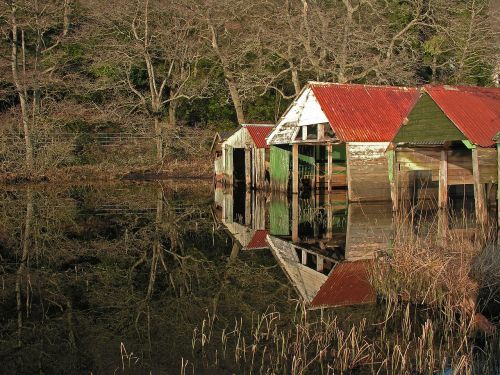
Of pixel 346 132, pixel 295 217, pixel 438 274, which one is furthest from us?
pixel 346 132

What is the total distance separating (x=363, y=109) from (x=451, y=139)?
699 cm

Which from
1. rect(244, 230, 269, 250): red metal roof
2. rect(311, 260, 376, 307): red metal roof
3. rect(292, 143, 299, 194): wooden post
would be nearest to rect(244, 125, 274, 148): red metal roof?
rect(292, 143, 299, 194): wooden post

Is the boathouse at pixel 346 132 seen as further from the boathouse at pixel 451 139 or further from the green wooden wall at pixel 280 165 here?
the boathouse at pixel 451 139

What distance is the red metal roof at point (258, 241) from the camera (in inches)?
526

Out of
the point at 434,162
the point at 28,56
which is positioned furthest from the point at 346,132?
the point at 28,56

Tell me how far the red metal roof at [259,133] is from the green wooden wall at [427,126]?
10.3m

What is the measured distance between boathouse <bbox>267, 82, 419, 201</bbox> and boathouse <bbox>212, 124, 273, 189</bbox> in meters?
1.48

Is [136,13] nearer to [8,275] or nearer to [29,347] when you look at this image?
[8,275]

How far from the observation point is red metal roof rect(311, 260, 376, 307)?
831 cm

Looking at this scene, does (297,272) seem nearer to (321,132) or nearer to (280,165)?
(321,132)

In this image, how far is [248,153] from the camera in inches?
1155

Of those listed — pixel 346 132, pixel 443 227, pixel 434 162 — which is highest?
pixel 346 132

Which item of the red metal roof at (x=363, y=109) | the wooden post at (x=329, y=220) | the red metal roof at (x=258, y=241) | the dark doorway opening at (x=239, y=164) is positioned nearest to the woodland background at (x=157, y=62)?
the dark doorway opening at (x=239, y=164)

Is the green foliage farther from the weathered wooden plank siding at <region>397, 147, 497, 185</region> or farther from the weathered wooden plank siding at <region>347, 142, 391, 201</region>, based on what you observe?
the weathered wooden plank siding at <region>397, 147, 497, 185</region>
